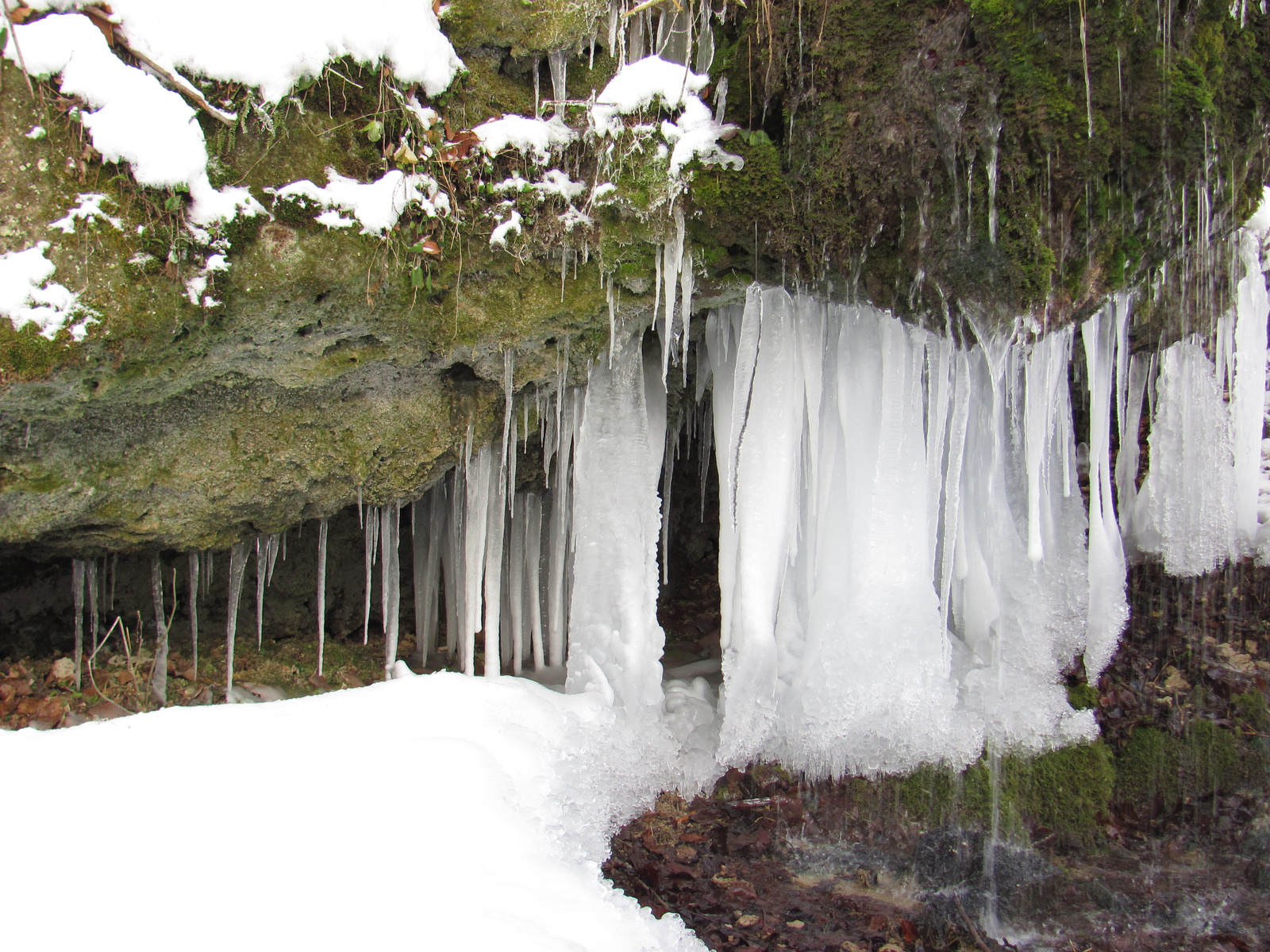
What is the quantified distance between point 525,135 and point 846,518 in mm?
2718

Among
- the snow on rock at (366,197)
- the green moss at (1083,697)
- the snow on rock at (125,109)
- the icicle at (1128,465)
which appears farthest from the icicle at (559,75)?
the icicle at (1128,465)

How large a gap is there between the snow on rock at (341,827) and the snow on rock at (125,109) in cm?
218

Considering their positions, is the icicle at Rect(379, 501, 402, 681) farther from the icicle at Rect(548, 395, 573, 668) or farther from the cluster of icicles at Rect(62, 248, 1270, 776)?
the icicle at Rect(548, 395, 573, 668)

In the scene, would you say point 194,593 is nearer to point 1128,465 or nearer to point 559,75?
point 559,75

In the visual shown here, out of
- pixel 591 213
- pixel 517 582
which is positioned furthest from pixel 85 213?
pixel 517 582

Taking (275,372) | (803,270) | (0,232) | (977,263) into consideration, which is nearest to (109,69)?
(0,232)

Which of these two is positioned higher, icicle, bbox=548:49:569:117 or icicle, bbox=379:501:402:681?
icicle, bbox=548:49:569:117

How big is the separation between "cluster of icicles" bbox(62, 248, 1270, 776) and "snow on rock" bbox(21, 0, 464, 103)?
1506 millimetres

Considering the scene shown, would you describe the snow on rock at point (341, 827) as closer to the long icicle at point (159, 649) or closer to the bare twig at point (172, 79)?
the long icicle at point (159, 649)

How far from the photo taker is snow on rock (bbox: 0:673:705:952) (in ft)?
7.34

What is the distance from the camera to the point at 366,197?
334 centimetres

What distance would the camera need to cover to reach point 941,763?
4.51 m

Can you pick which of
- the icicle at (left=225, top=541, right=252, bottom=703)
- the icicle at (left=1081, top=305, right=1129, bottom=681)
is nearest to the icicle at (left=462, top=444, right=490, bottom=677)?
the icicle at (left=225, top=541, right=252, bottom=703)

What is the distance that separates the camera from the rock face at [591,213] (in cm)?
308
